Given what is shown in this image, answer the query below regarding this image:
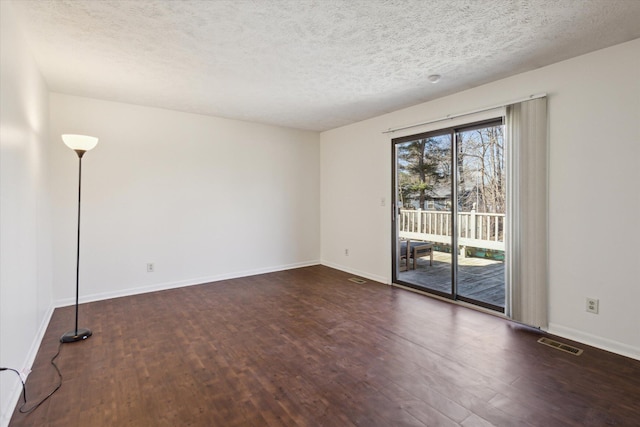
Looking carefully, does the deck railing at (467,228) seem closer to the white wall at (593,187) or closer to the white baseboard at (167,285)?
the white wall at (593,187)

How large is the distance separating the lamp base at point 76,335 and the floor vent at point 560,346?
406 centimetres

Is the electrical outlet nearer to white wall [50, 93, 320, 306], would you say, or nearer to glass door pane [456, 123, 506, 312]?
glass door pane [456, 123, 506, 312]

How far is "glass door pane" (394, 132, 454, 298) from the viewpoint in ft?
12.8

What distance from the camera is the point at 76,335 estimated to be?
2.78 m

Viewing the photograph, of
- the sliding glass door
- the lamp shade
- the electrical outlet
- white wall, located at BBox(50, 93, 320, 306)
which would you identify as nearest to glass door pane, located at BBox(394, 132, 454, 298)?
the sliding glass door

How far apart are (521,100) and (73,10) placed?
3708mm

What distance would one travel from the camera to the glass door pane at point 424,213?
3.89 metres

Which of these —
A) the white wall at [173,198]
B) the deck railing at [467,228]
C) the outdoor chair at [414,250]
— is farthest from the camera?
the outdoor chair at [414,250]

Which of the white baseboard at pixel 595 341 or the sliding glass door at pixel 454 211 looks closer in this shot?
the white baseboard at pixel 595 341

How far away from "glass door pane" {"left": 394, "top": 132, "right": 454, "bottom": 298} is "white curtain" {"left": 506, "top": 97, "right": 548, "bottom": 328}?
77 cm

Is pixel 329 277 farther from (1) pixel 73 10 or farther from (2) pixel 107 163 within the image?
(1) pixel 73 10

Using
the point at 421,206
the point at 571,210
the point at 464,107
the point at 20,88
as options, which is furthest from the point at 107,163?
the point at 571,210

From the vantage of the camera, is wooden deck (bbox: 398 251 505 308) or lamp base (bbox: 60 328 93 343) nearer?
lamp base (bbox: 60 328 93 343)

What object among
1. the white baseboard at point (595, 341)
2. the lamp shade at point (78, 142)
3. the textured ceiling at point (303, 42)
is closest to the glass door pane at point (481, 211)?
the white baseboard at point (595, 341)
